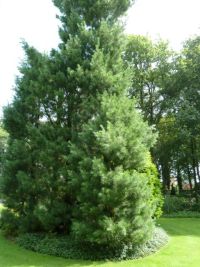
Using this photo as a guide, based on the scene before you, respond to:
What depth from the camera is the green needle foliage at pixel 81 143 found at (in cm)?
1461

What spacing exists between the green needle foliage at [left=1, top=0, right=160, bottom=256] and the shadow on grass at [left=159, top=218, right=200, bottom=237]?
10.4 feet

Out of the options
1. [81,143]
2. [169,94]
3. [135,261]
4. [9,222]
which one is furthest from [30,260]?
[169,94]

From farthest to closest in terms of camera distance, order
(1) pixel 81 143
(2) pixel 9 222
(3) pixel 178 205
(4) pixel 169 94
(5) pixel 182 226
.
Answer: (4) pixel 169 94 → (3) pixel 178 205 → (5) pixel 182 226 → (2) pixel 9 222 → (1) pixel 81 143

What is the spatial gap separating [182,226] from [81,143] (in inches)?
402

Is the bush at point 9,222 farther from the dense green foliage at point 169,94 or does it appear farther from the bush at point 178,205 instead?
the dense green foliage at point 169,94

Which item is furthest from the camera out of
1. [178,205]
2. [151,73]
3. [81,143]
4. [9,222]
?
[151,73]

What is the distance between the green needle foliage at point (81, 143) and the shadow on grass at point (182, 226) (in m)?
3.16

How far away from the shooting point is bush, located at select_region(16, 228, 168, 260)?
48.7 ft

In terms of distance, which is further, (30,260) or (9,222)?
(9,222)

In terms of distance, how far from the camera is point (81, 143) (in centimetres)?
1650

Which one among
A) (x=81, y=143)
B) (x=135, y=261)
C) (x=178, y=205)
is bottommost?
(x=135, y=261)

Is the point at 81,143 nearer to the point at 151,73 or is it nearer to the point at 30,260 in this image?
the point at 30,260

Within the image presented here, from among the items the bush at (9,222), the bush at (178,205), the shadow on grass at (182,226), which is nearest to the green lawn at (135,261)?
the bush at (9,222)

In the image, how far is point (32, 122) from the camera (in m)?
19.8
